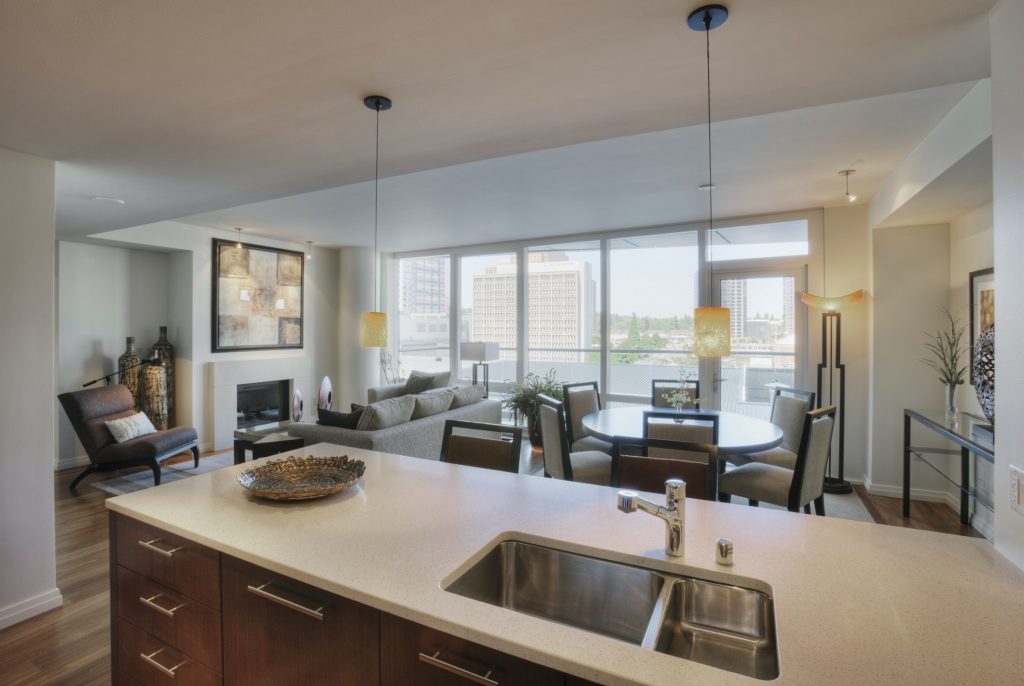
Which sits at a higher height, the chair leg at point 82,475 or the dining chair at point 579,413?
the dining chair at point 579,413

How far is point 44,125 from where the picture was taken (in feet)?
7.11

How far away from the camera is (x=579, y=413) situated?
437 cm

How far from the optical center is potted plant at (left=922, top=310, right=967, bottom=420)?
3402mm

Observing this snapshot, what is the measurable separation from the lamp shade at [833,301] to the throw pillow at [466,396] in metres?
3.20

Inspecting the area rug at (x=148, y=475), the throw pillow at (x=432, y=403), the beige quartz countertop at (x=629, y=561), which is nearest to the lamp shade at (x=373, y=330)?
the throw pillow at (x=432, y=403)

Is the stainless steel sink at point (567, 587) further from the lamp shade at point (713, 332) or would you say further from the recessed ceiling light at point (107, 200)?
the recessed ceiling light at point (107, 200)

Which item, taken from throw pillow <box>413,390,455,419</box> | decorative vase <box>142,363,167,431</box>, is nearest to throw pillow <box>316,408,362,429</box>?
throw pillow <box>413,390,455,419</box>

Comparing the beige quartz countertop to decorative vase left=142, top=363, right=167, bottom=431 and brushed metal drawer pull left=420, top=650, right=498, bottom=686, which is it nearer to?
brushed metal drawer pull left=420, top=650, right=498, bottom=686

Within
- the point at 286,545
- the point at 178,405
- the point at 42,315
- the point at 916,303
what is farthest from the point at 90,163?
the point at 916,303

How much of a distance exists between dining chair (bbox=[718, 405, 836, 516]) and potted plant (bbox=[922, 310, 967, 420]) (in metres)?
1.14

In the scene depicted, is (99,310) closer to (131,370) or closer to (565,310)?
(131,370)

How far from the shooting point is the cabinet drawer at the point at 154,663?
1498mm

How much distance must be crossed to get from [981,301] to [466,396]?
409cm

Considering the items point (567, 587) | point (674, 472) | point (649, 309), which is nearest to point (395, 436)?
point (674, 472)
